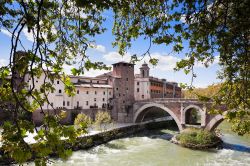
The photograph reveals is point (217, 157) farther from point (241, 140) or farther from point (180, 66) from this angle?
point (180, 66)

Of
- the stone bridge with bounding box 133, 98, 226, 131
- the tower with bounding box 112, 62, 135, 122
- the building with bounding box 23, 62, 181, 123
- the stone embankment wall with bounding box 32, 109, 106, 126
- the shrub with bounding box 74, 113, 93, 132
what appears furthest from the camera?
the tower with bounding box 112, 62, 135, 122

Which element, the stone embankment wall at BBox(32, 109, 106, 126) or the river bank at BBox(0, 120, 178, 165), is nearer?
the river bank at BBox(0, 120, 178, 165)

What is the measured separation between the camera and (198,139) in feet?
93.3

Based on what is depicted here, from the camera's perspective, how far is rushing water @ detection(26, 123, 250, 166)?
2202 centimetres

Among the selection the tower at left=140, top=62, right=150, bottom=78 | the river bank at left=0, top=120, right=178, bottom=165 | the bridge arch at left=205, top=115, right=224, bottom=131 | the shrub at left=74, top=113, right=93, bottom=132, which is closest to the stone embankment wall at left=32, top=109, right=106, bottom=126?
the shrub at left=74, top=113, right=93, bottom=132

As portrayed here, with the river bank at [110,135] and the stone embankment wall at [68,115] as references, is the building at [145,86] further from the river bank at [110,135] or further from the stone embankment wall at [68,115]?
the stone embankment wall at [68,115]

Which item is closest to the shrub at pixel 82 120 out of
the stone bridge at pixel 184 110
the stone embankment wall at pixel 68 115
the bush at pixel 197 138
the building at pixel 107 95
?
the stone embankment wall at pixel 68 115

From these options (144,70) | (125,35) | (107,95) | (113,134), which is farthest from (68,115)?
(125,35)

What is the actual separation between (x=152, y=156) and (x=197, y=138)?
7053mm

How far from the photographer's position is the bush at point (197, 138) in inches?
1104

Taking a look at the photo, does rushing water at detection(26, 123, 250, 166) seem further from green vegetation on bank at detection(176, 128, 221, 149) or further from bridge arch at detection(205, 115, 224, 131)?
bridge arch at detection(205, 115, 224, 131)

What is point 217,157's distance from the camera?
79.2 ft

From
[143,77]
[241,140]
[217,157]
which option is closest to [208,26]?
[217,157]

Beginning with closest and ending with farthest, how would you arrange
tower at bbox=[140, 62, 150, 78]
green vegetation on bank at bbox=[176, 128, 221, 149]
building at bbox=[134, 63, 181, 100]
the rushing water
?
the rushing water
green vegetation on bank at bbox=[176, 128, 221, 149]
building at bbox=[134, 63, 181, 100]
tower at bbox=[140, 62, 150, 78]
